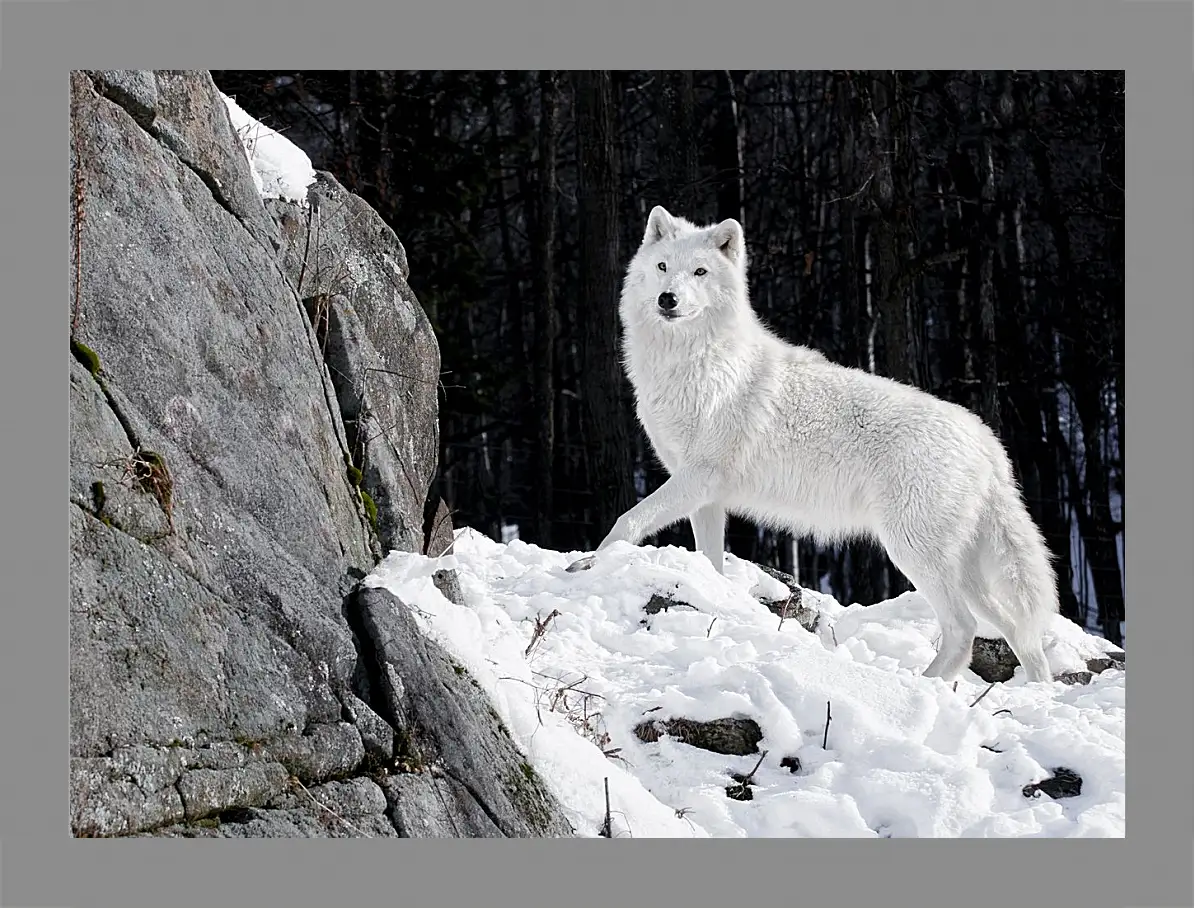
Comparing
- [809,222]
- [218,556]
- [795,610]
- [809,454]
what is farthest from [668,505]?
[809,222]

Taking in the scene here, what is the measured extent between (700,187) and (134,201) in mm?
7744

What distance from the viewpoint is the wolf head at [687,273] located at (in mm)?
6219

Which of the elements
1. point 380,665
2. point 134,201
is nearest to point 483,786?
point 380,665

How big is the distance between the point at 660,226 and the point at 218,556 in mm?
3390

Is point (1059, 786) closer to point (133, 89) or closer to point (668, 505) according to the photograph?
point (668, 505)

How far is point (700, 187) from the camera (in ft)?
37.6

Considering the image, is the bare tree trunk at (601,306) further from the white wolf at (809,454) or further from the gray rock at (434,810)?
the gray rock at (434,810)

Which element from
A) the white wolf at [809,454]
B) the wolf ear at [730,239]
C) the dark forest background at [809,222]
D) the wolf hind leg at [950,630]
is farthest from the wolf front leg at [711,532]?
the dark forest background at [809,222]

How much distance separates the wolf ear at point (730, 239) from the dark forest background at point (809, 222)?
6.83ft

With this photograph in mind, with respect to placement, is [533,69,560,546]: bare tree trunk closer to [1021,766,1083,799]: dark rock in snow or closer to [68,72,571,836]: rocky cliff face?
[68,72,571,836]: rocky cliff face

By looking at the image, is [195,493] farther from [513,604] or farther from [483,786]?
[513,604]

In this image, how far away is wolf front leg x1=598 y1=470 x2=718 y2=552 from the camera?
6086 mm

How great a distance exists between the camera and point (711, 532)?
663cm

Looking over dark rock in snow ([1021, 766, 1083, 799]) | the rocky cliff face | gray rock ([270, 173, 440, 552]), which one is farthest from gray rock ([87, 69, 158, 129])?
dark rock in snow ([1021, 766, 1083, 799])
